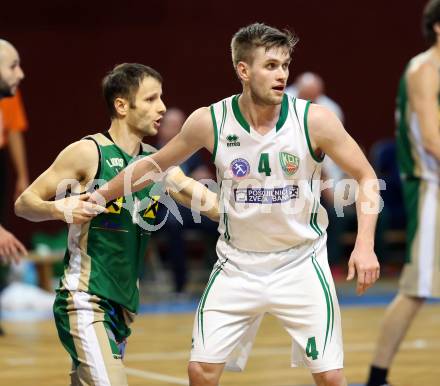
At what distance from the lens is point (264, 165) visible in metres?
4.18

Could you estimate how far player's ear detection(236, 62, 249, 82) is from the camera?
Answer: 4.24 meters

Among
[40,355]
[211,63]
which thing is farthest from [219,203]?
[211,63]

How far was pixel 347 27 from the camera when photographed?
500 inches

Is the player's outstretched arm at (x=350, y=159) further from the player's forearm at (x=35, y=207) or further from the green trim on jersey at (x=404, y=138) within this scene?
the green trim on jersey at (x=404, y=138)

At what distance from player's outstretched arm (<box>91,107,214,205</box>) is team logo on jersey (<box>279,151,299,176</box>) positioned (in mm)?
287

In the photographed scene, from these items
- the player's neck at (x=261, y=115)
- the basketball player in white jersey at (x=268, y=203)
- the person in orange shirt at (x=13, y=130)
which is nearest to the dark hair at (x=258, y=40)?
the basketball player in white jersey at (x=268, y=203)

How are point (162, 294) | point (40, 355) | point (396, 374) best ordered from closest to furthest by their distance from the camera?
point (396, 374) < point (40, 355) < point (162, 294)

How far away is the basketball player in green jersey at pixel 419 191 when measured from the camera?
213 inches

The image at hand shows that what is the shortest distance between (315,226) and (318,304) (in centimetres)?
32

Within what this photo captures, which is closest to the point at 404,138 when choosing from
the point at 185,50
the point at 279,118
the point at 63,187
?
the point at 279,118

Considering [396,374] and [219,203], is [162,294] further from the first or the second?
[219,203]

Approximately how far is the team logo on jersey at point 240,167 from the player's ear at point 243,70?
32cm

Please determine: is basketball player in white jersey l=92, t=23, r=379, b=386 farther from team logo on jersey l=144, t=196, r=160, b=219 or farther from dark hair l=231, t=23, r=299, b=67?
team logo on jersey l=144, t=196, r=160, b=219

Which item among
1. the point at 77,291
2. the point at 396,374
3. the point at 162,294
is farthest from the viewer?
the point at 162,294
